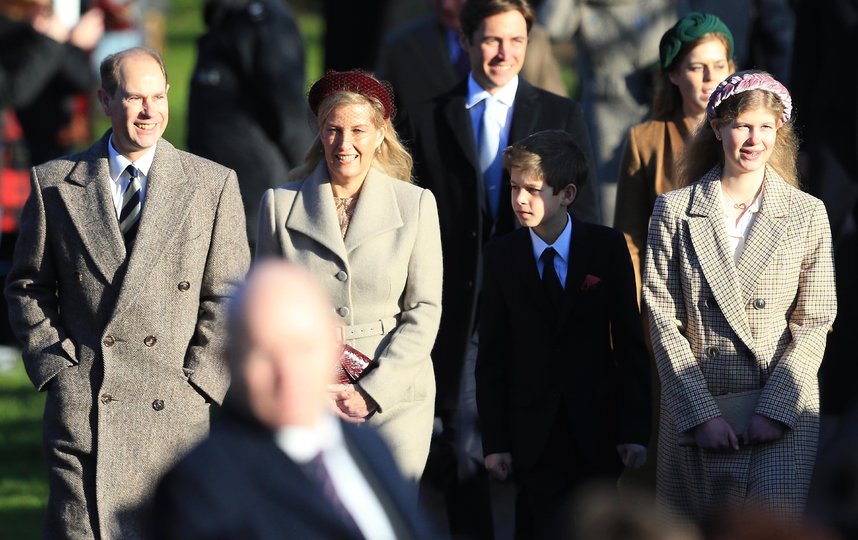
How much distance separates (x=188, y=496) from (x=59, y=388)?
2638 millimetres

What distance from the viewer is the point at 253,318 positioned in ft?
10.6

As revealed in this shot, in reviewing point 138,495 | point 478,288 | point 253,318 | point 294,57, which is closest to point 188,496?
point 253,318

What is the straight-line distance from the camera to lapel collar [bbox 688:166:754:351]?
572 centimetres

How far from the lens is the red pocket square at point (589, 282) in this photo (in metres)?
5.95

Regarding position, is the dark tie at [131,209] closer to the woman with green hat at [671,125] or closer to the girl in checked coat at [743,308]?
the girl in checked coat at [743,308]

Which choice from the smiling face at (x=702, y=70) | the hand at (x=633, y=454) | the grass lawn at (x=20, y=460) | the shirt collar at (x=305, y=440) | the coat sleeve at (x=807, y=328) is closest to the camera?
the shirt collar at (x=305, y=440)

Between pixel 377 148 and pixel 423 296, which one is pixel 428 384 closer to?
pixel 423 296

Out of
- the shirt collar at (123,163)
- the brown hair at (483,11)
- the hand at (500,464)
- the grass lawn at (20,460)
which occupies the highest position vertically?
the brown hair at (483,11)

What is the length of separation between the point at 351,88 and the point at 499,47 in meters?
1.02

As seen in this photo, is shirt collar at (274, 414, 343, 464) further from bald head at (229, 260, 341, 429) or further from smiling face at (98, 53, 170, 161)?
smiling face at (98, 53, 170, 161)

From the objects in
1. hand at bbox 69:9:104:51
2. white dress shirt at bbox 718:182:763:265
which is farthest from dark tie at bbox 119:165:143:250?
hand at bbox 69:9:104:51

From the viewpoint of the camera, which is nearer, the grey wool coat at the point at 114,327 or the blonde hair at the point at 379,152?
the grey wool coat at the point at 114,327

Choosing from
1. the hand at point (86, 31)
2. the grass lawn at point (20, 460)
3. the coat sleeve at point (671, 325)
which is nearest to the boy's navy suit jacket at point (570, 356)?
the coat sleeve at point (671, 325)

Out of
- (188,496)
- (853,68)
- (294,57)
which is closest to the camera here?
(188,496)
